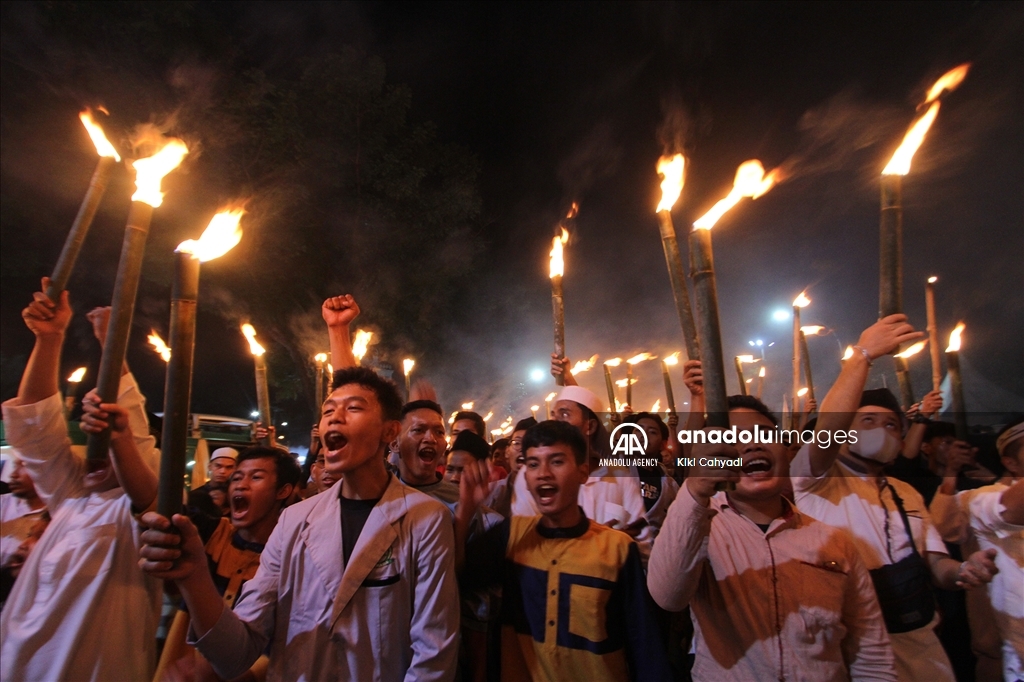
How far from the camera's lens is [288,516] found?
2.80m

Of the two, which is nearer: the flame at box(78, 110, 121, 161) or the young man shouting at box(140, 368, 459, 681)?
the young man shouting at box(140, 368, 459, 681)

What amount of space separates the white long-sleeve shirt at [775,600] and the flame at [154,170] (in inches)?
107

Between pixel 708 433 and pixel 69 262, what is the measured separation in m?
3.26

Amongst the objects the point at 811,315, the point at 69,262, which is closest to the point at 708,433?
the point at 69,262

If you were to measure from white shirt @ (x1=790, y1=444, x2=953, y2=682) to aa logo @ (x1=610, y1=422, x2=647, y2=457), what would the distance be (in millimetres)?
1564

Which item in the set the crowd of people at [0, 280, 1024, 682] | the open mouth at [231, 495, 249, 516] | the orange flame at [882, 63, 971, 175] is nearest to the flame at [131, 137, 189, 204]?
the crowd of people at [0, 280, 1024, 682]

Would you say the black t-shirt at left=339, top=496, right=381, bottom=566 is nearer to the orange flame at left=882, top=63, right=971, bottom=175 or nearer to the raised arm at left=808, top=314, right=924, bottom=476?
the raised arm at left=808, top=314, right=924, bottom=476

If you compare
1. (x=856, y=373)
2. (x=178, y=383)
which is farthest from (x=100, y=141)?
(x=856, y=373)

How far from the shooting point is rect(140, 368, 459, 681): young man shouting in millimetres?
2398

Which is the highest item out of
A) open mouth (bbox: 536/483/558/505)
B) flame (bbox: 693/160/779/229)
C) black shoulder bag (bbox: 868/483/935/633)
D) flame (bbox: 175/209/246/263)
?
flame (bbox: 693/160/779/229)

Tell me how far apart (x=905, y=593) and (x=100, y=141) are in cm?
540

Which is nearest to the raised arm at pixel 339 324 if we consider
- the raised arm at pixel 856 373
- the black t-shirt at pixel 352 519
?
the black t-shirt at pixel 352 519

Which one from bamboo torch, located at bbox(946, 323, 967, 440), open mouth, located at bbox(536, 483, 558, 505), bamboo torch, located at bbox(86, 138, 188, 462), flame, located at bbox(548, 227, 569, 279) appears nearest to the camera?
bamboo torch, located at bbox(86, 138, 188, 462)

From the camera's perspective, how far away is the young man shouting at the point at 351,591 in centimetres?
240
